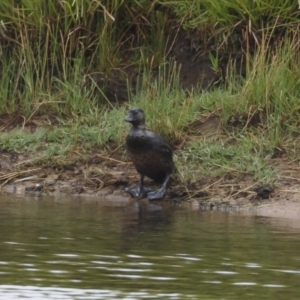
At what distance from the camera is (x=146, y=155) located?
9547 millimetres

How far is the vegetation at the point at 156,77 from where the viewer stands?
9953 mm

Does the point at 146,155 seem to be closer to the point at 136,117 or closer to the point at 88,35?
the point at 136,117

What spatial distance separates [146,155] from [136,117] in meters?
0.33

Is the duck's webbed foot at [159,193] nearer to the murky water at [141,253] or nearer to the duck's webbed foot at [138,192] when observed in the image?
the duck's webbed foot at [138,192]

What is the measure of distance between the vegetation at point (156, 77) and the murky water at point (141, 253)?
1101mm

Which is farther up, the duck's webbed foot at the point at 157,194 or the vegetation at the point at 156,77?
the vegetation at the point at 156,77

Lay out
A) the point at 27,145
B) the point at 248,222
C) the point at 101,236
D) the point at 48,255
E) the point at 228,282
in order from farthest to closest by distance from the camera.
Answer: the point at 27,145 < the point at 248,222 < the point at 101,236 < the point at 48,255 < the point at 228,282

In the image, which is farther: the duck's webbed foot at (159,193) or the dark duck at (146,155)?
the dark duck at (146,155)

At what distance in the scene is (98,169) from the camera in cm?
995

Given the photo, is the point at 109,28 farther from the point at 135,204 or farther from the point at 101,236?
the point at 101,236

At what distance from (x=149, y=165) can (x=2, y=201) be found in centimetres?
119

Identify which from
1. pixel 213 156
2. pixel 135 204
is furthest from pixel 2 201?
pixel 213 156

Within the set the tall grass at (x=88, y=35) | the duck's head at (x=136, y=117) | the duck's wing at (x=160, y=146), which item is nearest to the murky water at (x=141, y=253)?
the duck's wing at (x=160, y=146)

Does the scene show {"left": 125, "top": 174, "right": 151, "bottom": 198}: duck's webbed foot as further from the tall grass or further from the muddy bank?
the tall grass
